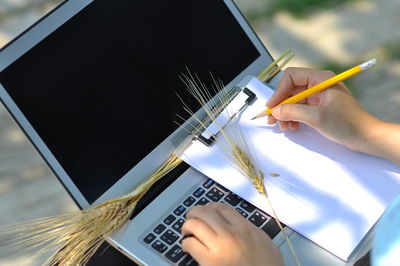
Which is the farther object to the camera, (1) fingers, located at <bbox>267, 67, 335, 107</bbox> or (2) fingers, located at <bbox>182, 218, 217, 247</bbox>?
(1) fingers, located at <bbox>267, 67, 335, 107</bbox>

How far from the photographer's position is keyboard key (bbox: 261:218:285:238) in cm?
93

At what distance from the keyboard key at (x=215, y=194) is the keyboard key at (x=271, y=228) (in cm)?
9

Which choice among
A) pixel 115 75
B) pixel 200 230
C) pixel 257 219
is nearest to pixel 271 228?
pixel 257 219

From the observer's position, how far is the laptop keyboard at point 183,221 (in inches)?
35.8

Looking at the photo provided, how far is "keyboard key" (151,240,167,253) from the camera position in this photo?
914mm

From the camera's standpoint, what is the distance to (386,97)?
1880mm

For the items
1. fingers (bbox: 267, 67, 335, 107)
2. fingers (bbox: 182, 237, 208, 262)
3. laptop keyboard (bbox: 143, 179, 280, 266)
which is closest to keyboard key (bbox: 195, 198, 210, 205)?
laptop keyboard (bbox: 143, 179, 280, 266)

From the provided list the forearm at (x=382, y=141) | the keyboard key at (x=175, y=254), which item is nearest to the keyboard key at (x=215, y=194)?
the keyboard key at (x=175, y=254)

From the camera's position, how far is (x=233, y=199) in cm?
97

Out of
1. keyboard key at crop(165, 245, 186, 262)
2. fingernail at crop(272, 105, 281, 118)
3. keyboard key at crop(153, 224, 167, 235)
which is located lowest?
keyboard key at crop(165, 245, 186, 262)

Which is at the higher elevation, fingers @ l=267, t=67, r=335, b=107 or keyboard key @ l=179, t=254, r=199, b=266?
fingers @ l=267, t=67, r=335, b=107

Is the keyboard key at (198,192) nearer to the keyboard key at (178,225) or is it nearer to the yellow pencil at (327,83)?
the keyboard key at (178,225)

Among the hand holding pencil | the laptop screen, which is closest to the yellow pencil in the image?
the hand holding pencil

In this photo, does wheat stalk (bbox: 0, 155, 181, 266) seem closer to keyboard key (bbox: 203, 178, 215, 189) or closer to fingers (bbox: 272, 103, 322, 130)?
keyboard key (bbox: 203, 178, 215, 189)
